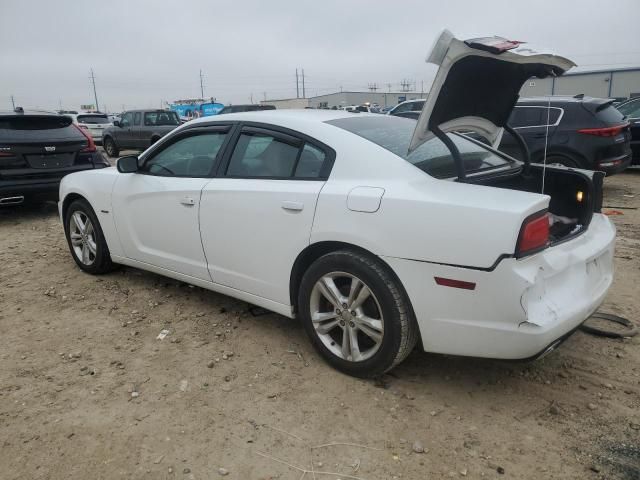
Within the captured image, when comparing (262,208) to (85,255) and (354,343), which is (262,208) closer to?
(354,343)

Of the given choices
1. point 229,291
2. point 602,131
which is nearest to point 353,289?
point 229,291

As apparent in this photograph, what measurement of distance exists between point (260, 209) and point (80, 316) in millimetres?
1844

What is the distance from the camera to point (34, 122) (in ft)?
22.6

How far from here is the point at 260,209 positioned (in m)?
3.05

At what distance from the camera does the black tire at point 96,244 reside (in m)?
4.44

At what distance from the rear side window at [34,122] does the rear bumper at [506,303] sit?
6256 millimetres

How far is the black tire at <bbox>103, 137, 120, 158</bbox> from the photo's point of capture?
18013 mm

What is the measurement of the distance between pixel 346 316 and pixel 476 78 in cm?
149

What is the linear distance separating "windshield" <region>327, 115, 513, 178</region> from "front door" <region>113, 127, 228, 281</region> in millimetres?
995

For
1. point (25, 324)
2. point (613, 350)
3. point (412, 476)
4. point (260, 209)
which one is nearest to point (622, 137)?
point (613, 350)

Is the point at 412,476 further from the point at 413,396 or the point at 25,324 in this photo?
the point at 25,324

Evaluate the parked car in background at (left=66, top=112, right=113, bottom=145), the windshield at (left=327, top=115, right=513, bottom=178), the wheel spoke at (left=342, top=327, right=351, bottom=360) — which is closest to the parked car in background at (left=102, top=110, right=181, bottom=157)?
the parked car in background at (left=66, top=112, right=113, bottom=145)

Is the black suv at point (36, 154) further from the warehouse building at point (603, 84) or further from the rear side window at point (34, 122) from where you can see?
the warehouse building at point (603, 84)

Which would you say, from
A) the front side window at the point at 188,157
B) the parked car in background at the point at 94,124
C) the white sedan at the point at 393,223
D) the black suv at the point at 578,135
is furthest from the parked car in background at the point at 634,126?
the parked car in background at the point at 94,124
